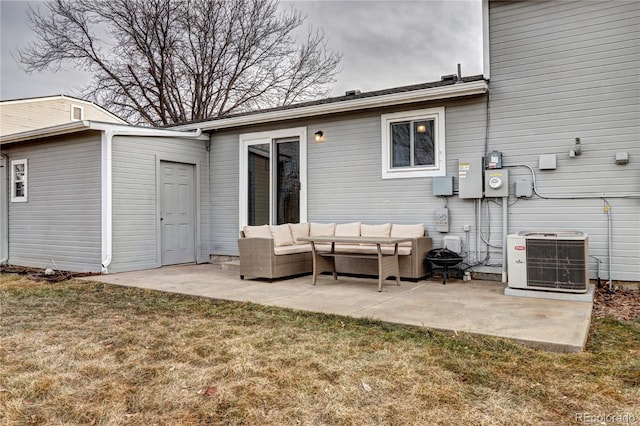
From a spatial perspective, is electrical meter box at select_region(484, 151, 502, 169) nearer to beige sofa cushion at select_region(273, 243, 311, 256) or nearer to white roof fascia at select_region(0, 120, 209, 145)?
beige sofa cushion at select_region(273, 243, 311, 256)

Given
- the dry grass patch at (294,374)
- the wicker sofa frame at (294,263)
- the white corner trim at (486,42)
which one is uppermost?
the white corner trim at (486,42)

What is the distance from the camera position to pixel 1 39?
1248 cm

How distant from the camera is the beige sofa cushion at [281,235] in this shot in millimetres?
6438

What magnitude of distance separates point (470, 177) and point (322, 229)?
2423mm

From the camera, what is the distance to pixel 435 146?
21.0 feet

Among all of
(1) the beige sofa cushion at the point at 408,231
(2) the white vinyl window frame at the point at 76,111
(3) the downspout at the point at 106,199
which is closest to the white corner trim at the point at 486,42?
(1) the beige sofa cushion at the point at 408,231

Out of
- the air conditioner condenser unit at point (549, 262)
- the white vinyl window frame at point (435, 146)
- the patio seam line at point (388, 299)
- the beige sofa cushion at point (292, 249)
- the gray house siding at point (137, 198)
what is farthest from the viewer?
the gray house siding at point (137, 198)

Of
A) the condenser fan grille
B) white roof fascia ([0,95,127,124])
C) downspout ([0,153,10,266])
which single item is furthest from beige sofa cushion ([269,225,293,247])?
white roof fascia ([0,95,127,124])

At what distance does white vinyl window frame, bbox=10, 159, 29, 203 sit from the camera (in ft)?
27.9

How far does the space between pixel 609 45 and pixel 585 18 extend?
0.48 meters

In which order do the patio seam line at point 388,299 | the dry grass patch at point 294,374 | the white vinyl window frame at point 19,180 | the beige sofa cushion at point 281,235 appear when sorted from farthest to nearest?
the white vinyl window frame at point 19,180 → the beige sofa cushion at point 281,235 → the patio seam line at point 388,299 → the dry grass patch at point 294,374

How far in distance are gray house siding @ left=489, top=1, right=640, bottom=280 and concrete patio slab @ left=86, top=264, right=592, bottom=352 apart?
1412 millimetres

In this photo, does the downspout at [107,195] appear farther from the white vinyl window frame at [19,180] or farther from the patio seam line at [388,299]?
the patio seam line at [388,299]

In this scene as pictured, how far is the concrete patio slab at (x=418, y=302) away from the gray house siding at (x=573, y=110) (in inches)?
55.6
